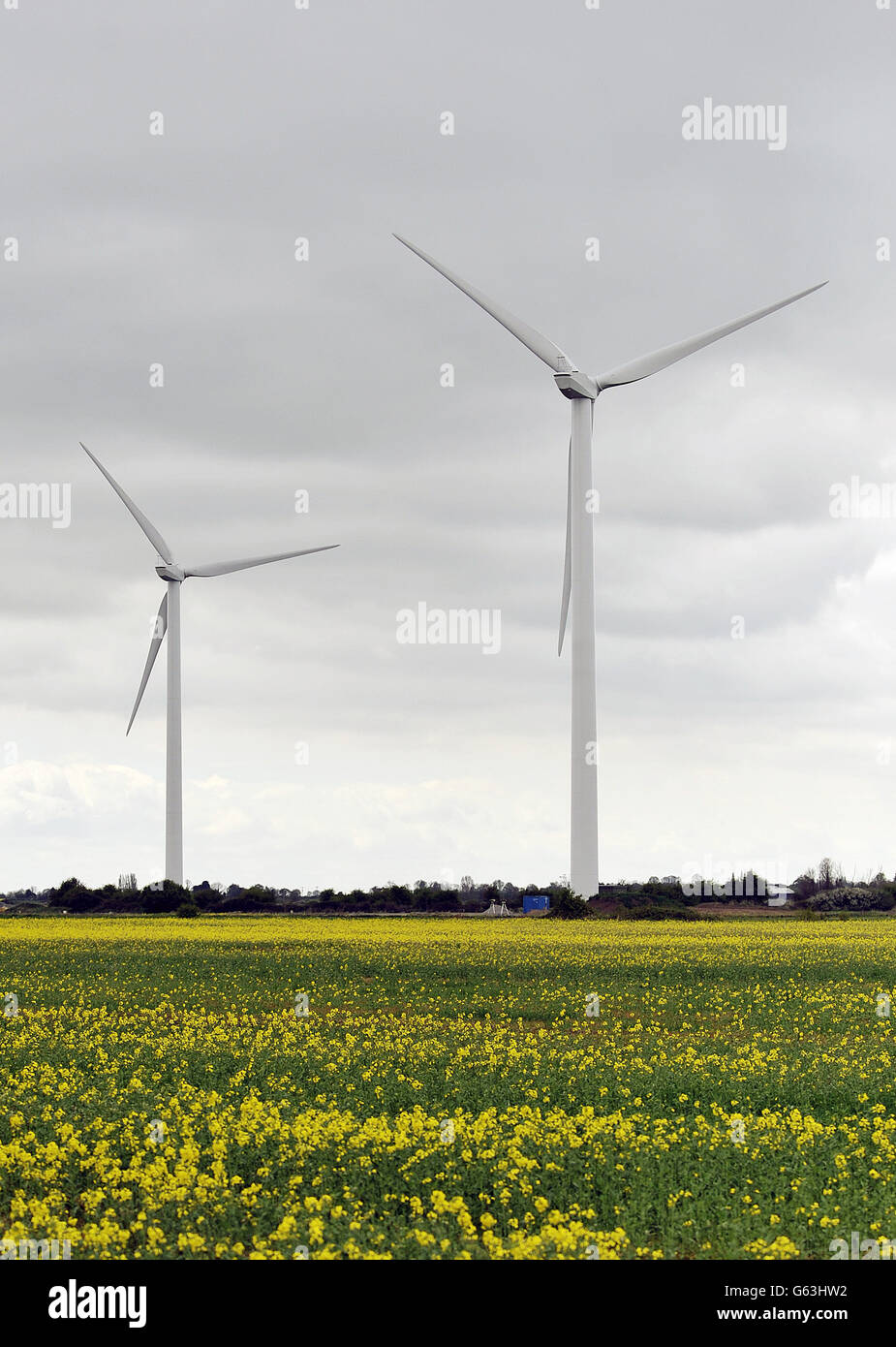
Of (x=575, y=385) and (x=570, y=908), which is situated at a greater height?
(x=575, y=385)

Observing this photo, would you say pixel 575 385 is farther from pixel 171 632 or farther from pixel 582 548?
pixel 171 632

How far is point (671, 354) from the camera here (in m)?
77.4

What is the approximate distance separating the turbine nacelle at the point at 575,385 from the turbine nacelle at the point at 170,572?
112 ft

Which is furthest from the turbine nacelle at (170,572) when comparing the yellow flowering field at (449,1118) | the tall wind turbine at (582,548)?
the yellow flowering field at (449,1118)

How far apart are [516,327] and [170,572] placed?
1398 inches

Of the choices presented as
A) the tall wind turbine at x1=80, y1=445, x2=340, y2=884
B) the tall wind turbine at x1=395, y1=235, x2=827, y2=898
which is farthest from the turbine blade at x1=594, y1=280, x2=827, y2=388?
the tall wind turbine at x1=80, y1=445, x2=340, y2=884

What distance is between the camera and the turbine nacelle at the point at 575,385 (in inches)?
3165

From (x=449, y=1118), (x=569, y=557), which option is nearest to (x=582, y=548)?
(x=569, y=557)

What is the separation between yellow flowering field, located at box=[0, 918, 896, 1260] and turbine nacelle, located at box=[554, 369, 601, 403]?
4622 cm

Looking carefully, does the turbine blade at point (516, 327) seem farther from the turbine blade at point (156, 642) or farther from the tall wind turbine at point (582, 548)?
the turbine blade at point (156, 642)

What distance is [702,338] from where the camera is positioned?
250 feet

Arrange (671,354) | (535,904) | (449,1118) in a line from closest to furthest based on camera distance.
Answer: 1. (449,1118)
2. (671,354)
3. (535,904)
